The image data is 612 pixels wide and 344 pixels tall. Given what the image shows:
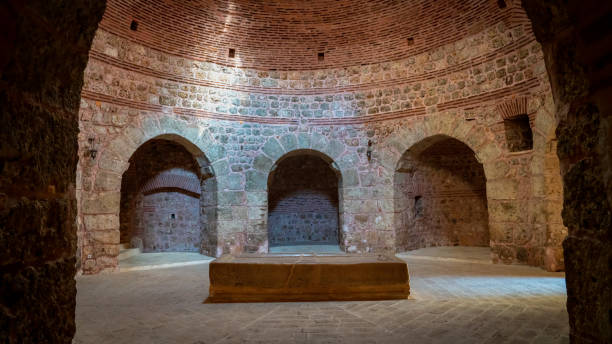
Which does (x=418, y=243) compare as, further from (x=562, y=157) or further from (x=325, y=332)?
(x=562, y=157)

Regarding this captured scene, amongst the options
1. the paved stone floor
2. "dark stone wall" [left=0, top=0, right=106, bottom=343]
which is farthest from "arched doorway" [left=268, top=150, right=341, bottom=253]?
"dark stone wall" [left=0, top=0, right=106, bottom=343]

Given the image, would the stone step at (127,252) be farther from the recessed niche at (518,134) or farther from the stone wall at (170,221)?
the recessed niche at (518,134)

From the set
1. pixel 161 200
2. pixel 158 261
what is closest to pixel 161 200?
pixel 161 200

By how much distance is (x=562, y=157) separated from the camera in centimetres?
176

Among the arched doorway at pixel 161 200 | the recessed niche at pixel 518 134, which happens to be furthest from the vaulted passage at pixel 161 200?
the recessed niche at pixel 518 134

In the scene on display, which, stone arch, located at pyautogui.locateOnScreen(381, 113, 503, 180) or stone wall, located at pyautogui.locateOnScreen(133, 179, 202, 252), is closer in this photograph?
stone arch, located at pyautogui.locateOnScreen(381, 113, 503, 180)

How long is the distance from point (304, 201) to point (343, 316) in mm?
7907

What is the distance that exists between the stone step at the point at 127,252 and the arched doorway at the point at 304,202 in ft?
12.8

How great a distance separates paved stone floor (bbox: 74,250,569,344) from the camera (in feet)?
10.6

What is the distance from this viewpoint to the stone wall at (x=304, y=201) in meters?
11.6

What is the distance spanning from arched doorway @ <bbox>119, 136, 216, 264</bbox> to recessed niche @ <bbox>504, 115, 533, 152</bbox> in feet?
24.0

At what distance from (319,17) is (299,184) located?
Answer: 5.11m

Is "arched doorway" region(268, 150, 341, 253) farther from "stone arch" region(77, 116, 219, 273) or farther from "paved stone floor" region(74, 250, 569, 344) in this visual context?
"paved stone floor" region(74, 250, 569, 344)

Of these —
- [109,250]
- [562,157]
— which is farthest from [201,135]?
[562,157]
